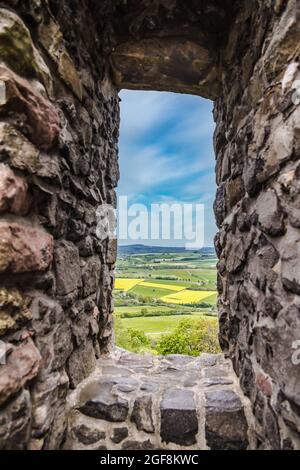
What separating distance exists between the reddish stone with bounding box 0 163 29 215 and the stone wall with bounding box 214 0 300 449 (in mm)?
1028

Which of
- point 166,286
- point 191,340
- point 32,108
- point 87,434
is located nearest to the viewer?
point 32,108

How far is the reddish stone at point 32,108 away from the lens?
1.02 metres

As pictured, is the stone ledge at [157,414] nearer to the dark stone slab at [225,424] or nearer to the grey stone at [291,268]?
the dark stone slab at [225,424]

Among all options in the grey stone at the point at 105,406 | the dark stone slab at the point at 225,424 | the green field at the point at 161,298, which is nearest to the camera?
the dark stone slab at the point at 225,424

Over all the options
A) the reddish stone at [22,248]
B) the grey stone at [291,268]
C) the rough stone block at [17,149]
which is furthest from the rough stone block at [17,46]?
the grey stone at [291,268]

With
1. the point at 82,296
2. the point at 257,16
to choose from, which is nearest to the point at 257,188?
the point at 257,16

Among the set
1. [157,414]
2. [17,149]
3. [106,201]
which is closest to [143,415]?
[157,414]

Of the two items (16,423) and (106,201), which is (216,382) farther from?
(106,201)

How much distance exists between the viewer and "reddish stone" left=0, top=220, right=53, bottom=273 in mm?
980

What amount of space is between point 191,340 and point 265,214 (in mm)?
4802

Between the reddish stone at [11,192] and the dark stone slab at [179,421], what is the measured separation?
1245 millimetres

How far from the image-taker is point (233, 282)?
189 cm

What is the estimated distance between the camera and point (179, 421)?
1452mm
